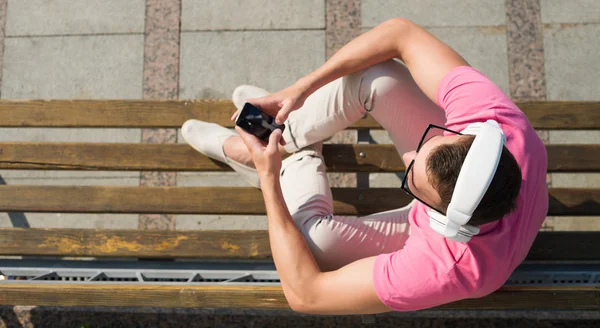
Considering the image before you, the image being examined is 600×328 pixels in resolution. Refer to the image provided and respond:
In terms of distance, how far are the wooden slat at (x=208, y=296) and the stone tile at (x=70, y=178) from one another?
1.16m

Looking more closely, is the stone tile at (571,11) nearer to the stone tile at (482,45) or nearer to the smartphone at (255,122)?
the stone tile at (482,45)

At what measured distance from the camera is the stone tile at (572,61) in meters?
3.41

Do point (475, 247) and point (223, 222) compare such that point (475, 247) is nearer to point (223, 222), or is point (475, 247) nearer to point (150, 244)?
point (150, 244)

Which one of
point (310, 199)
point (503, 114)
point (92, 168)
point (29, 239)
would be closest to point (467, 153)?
point (503, 114)

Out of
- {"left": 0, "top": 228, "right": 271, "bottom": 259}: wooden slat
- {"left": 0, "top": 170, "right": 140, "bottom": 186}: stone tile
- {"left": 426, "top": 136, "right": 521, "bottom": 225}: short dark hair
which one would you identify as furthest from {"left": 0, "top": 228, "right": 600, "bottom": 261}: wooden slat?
{"left": 426, "top": 136, "right": 521, "bottom": 225}: short dark hair

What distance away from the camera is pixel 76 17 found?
3.60 m

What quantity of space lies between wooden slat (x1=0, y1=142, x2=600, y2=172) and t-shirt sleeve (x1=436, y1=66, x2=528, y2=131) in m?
0.77

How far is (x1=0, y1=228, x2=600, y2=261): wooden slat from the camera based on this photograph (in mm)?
2520

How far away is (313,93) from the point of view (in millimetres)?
2361

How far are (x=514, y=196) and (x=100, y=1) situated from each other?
3.23 metres

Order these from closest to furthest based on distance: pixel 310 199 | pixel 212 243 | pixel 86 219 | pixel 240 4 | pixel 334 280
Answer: pixel 334 280
pixel 310 199
pixel 212 243
pixel 86 219
pixel 240 4

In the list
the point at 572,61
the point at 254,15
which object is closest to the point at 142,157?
the point at 254,15

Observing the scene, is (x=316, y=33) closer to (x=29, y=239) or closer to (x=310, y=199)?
(x=310, y=199)

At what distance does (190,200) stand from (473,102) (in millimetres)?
1524
